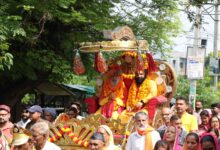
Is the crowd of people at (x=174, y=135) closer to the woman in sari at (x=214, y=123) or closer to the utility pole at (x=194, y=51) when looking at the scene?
the woman in sari at (x=214, y=123)

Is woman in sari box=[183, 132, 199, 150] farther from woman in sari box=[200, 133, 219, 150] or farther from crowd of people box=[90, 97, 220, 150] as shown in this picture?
woman in sari box=[200, 133, 219, 150]

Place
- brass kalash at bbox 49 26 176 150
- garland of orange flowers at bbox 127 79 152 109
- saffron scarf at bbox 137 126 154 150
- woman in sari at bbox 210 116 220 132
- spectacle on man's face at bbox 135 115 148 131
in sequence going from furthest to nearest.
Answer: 1. garland of orange flowers at bbox 127 79 152 109
2. brass kalash at bbox 49 26 176 150
3. woman in sari at bbox 210 116 220 132
4. spectacle on man's face at bbox 135 115 148 131
5. saffron scarf at bbox 137 126 154 150

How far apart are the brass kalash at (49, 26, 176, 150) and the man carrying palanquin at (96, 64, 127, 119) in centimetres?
20

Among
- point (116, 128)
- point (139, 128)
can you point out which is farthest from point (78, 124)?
point (139, 128)

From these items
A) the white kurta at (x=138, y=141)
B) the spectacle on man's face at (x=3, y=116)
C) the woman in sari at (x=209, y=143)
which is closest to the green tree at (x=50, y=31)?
the spectacle on man's face at (x=3, y=116)

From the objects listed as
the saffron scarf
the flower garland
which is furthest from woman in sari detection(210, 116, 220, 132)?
the flower garland

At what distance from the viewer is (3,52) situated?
12805 millimetres

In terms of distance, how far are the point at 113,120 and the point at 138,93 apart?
3.88 feet

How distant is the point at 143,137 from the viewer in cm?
860

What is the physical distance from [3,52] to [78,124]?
11.0ft

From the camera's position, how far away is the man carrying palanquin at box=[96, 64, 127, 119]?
11562 millimetres

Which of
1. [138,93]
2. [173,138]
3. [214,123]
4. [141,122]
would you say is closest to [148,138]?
[141,122]

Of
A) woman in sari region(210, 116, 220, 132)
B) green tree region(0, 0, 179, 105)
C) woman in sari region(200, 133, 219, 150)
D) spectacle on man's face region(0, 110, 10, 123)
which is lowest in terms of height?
woman in sari region(210, 116, 220, 132)

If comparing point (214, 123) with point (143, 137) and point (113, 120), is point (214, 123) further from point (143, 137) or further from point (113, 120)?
point (113, 120)
